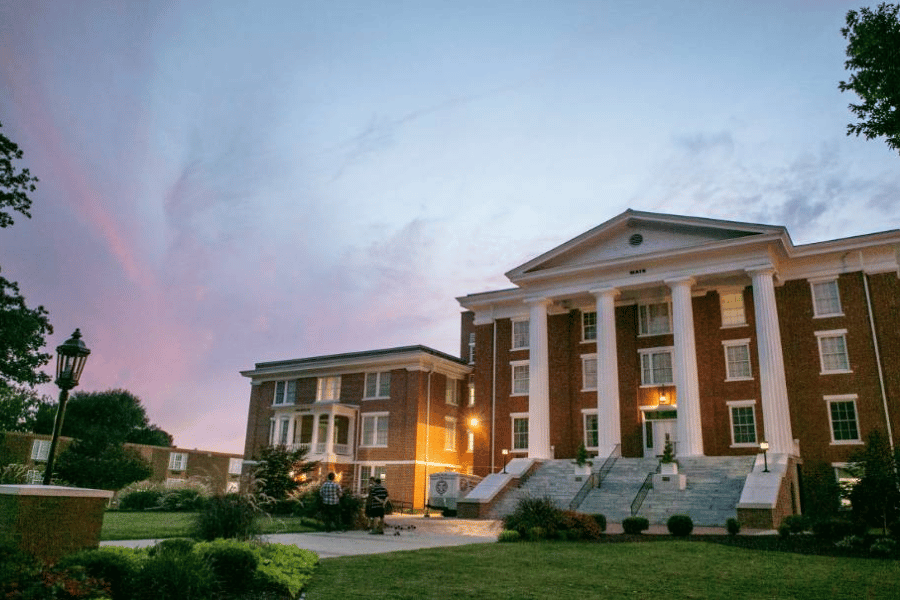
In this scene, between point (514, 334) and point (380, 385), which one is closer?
point (514, 334)

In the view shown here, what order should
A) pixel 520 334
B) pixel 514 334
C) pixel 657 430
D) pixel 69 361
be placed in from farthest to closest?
pixel 514 334
pixel 520 334
pixel 657 430
pixel 69 361

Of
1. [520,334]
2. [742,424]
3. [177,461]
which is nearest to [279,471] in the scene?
[520,334]

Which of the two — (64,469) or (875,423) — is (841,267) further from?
(64,469)

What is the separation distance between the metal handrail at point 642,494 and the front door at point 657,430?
5.80 metres

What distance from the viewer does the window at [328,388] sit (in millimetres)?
47062

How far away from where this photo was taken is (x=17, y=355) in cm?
2877

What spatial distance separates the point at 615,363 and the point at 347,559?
2488 cm

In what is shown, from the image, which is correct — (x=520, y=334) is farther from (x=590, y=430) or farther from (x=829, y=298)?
(x=829, y=298)

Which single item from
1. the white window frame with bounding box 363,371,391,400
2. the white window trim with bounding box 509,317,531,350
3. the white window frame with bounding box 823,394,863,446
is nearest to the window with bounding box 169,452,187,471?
the white window frame with bounding box 363,371,391,400

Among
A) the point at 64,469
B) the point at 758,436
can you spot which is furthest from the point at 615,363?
the point at 64,469

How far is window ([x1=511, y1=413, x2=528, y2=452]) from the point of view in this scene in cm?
3947

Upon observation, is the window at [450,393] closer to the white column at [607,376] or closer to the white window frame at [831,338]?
the white column at [607,376]

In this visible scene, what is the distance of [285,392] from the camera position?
49.1 m

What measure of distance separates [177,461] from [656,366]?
50684 millimetres
